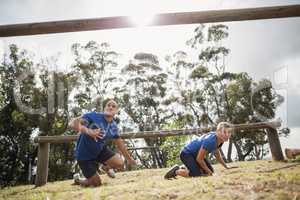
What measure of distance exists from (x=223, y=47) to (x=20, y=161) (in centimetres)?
1105

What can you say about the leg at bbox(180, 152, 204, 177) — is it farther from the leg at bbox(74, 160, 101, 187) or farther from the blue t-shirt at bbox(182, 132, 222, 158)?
the leg at bbox(74, 160, 101, 187)

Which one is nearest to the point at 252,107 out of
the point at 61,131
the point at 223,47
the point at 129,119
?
the point at 223,47

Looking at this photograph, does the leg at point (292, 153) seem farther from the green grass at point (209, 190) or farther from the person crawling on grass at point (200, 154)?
the person crawling on grass at point (200, 154)

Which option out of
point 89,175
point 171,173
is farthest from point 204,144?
point 89,175

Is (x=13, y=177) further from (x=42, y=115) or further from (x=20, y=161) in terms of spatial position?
(x=42, y=115)

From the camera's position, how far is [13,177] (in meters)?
16.2

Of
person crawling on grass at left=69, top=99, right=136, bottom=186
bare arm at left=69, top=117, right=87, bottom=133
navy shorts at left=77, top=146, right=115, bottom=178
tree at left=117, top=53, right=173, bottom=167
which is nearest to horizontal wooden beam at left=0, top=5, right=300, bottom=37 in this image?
bare arm at left=69, top=117, right=87, bottom=133

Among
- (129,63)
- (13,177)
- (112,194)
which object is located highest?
(129,63)

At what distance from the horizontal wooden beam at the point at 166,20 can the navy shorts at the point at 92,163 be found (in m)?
1.87

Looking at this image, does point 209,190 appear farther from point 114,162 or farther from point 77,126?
point 114,162

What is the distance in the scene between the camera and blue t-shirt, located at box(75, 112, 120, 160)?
4090mm

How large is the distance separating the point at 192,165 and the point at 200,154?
0.79 feet

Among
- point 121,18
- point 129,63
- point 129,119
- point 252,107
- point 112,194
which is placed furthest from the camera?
point 129,63

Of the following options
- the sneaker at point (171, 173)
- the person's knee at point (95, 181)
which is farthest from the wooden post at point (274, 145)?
the person's knee at point (95, 181)
